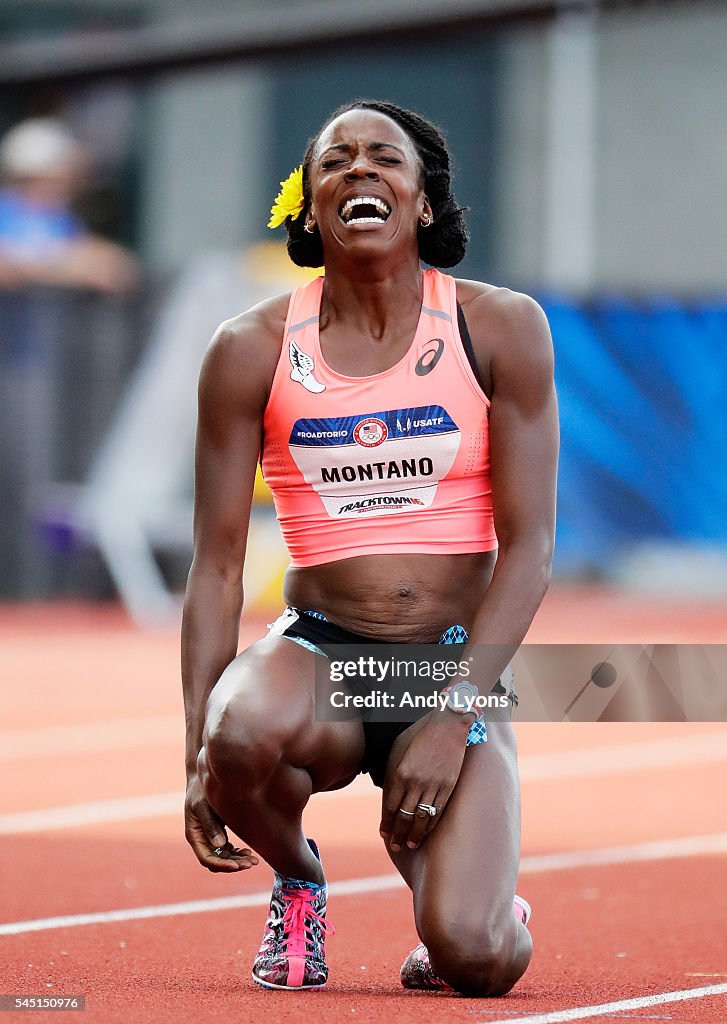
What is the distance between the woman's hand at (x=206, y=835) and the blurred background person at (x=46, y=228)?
37.3ft

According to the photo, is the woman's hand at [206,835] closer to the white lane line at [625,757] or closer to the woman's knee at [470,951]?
the woman's knee at [470,951]

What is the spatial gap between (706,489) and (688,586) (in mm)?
1055

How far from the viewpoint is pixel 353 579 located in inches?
169

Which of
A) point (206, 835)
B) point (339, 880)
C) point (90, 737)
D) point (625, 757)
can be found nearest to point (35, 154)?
point (90, 737)

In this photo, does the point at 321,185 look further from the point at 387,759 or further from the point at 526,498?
the point at 387,759

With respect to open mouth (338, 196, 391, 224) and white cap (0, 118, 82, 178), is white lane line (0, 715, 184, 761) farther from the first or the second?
white cap (0, 118, 82, 178)

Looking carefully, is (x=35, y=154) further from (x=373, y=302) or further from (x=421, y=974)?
(x=421, y=974)

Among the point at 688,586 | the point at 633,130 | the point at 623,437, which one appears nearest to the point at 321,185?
the point at 623,437

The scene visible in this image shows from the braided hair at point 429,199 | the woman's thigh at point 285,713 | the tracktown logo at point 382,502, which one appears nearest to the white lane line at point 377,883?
the woman's thigh at point 285,713

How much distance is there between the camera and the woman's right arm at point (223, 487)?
4.22 metres

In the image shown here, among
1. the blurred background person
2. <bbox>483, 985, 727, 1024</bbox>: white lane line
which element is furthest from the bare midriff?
the blurred background person

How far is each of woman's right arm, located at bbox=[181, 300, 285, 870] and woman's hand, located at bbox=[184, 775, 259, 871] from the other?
0.16 meters

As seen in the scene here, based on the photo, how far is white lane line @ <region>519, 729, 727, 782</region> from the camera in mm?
8055
